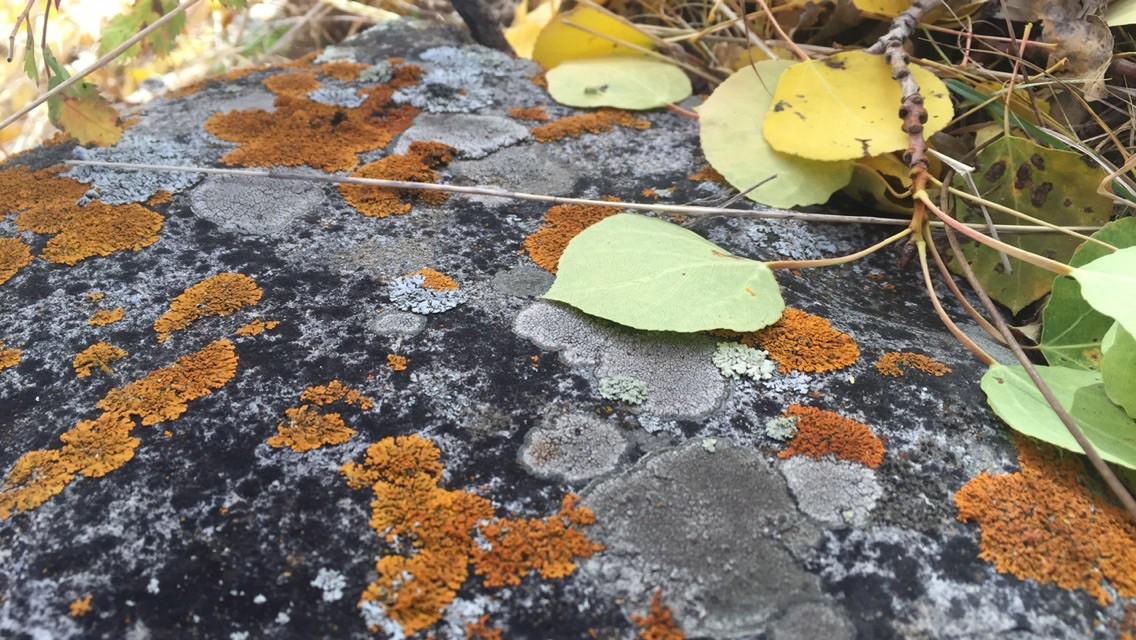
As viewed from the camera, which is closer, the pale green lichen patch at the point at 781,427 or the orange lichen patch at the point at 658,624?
the orange lichen patch at the point at 658,624

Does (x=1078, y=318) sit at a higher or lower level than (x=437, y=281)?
lower

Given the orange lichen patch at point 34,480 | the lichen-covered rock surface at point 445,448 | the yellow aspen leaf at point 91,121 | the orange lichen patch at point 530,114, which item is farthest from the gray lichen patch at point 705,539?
the yellow aspen leaf at point 91,121

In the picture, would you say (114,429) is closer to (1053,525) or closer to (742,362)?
(742,362)

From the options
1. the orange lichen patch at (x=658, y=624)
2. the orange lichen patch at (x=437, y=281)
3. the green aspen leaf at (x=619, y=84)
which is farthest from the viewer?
the green aspen leaf at (x=619, y=84)

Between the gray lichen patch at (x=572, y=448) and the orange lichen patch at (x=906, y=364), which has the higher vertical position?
the gray lichen patch at (x=572, y=448)

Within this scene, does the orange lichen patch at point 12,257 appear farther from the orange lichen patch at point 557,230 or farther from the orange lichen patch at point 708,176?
the orange lichen patch at point 708,176

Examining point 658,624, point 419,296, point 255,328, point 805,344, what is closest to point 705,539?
point 658,624

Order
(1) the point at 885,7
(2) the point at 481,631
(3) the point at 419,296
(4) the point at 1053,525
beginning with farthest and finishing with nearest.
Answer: (1) the point at 885,7 → (3) the point at 419,296 → (4) the point at 1053,525 → (2) the point at 481,631

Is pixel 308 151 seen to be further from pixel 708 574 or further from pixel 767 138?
pixel 708 574

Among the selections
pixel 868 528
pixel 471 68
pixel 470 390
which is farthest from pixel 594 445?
pixel 471 68
